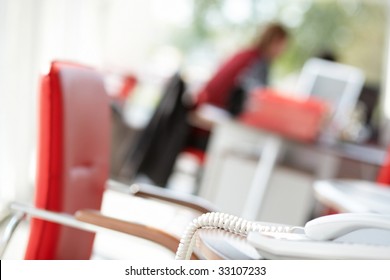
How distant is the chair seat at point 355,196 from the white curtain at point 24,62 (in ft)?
5.61

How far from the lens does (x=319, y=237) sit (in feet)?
3.70

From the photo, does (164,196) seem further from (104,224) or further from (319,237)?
(319,237)

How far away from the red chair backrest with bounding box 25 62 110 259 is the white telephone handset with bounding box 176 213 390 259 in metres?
0.72

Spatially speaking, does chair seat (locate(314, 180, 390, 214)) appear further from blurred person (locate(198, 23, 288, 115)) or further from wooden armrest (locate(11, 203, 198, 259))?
blurred person (locate(198, 23, 288, 115))

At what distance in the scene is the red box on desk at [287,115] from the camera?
4.01m

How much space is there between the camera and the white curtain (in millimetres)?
3551

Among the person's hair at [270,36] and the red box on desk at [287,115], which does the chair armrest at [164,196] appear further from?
the person's hair at [270,36]

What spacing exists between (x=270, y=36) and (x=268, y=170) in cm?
125

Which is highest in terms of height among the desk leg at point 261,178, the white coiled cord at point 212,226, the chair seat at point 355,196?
the white coiled cord at point 212,226

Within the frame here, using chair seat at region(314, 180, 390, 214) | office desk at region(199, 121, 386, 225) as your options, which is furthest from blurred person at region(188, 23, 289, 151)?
chair seat at region(314, 180, 390, 214)

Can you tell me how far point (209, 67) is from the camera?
9.58m

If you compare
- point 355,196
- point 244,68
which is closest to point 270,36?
point 244,68

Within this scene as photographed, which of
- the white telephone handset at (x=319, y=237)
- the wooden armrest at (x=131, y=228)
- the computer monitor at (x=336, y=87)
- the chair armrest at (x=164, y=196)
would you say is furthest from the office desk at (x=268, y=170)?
the white telephone handset at (x=319, y=237)

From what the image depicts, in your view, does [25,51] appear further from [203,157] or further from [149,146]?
[203,157]
